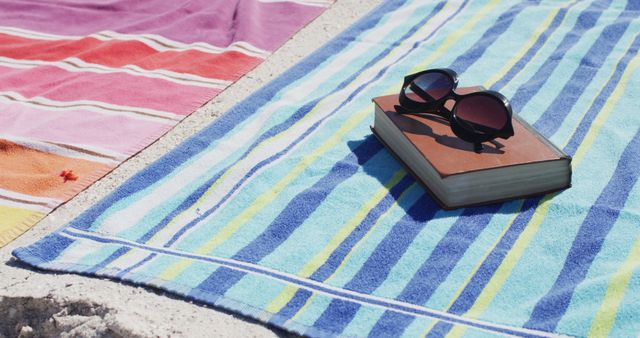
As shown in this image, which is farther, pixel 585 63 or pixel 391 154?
pixel 585 63

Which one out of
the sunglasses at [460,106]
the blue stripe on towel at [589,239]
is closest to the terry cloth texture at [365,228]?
the blue stripe on towel at [589,239]

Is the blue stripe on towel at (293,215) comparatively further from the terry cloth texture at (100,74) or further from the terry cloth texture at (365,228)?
the terry cloth texture at (100,74)

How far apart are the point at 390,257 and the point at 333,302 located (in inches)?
7.5

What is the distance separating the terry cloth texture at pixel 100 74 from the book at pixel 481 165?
33.0 inches

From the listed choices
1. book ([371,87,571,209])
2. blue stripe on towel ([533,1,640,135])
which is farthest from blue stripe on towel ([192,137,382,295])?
blue stripe on towel ([533,1,640,135])

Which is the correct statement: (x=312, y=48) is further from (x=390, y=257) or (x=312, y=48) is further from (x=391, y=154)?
(x=390, y=257)

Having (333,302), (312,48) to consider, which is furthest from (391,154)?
(312,48)

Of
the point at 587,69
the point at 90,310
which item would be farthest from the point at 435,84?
the point at 90,310

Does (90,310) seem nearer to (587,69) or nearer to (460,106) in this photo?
(460,106)

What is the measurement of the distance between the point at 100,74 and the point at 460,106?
139 cm

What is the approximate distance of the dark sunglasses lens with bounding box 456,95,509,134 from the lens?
194 cm

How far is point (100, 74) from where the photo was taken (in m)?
2.90

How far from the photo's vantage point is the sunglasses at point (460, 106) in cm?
194

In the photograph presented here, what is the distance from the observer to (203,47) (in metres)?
3.08
